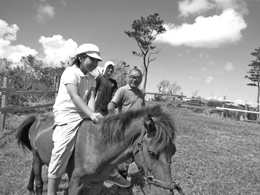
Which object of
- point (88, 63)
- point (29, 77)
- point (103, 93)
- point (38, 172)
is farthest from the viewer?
point (29, 77)

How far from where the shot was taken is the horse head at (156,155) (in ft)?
5.50

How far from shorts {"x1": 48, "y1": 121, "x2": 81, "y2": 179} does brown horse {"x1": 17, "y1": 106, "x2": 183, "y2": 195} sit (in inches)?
4.0

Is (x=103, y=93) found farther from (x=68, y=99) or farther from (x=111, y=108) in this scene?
(x=68, y=99)

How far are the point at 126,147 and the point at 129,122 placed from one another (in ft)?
0.89

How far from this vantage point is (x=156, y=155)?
69.0 inches

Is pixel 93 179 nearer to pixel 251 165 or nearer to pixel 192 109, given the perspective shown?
pixel 251 165

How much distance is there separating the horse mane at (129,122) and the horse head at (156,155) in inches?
0.9

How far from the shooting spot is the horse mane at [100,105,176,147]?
6.30ft

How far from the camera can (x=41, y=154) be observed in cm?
279

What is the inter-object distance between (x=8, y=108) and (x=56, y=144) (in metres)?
6.16

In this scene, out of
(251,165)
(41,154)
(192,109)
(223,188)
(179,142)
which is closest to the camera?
(41,154)

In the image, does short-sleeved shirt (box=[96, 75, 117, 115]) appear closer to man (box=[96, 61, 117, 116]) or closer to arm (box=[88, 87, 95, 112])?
man (box=[96, 61, 117, 116])

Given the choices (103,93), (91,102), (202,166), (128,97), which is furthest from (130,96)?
(202,166)

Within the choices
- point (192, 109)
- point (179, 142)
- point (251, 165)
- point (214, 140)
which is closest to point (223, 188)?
point (251, 165)
